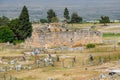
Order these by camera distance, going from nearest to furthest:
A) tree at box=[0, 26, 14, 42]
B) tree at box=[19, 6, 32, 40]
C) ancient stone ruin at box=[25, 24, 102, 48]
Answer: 1. ancient stone ruin at box=[25, 24, 102, 48]
2. tree at box=[0, 26, 14, 42]
3. tree at box=[19, 6, 32, 40]

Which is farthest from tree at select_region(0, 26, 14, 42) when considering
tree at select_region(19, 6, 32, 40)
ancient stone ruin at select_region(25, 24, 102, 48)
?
ancient stone ruin at select_region(25, 24, 102, 48)

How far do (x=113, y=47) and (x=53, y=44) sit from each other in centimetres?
1051

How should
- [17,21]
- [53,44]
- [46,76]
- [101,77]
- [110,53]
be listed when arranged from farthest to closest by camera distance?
[17,21], [53,44], [110,53], [46,76], [101,77]

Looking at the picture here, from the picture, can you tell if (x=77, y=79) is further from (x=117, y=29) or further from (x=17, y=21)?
(x=117, y=29)

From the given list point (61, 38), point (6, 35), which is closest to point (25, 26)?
point (6, 35)

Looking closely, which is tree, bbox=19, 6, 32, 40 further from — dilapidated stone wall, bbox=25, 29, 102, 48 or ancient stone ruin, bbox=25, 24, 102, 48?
dilapidated stone wall, bbox=25, 29, 102, 48

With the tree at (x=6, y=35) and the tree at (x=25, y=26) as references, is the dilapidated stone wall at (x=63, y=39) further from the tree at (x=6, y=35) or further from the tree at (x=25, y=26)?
the tree at (x=25, y=26)

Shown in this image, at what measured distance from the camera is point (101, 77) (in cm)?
4688

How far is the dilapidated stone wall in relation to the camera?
74.9m

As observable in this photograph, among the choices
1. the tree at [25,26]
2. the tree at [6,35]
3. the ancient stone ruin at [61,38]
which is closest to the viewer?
the ancient stone ruin at [61,38]

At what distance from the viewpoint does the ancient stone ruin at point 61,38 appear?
74.9 m

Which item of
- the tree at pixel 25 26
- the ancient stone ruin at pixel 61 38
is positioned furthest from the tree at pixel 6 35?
the ancient stone ruin at pixel 61 38

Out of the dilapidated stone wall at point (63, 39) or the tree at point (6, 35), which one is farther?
the tree at point (6, 35)

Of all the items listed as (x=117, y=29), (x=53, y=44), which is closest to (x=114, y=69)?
(x=53, y=44)
